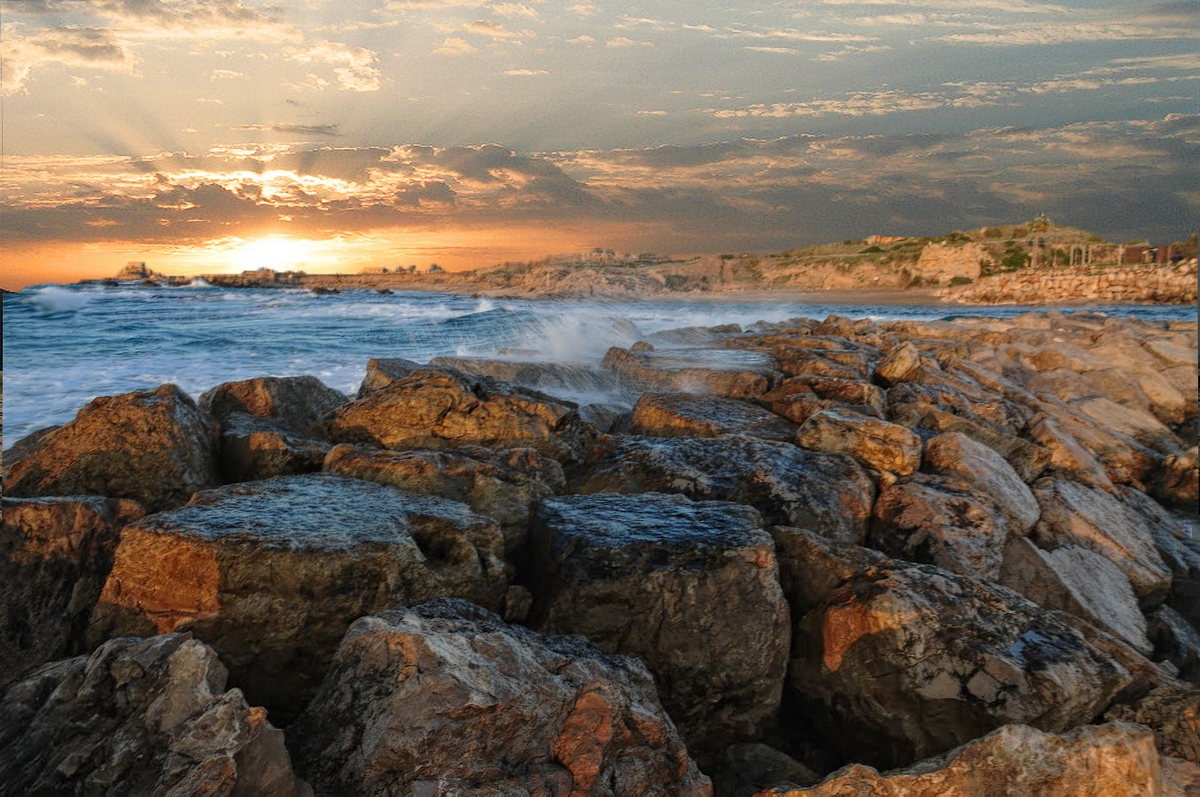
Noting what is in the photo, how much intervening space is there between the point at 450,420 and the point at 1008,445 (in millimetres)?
5069

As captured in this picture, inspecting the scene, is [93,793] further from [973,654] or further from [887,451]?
[887,451]

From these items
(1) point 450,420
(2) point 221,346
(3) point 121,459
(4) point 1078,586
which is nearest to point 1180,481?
(4) point 1078,586

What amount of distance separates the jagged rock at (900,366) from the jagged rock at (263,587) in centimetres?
666

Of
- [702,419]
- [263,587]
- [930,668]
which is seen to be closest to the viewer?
[263,587]

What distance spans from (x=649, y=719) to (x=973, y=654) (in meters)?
1.71

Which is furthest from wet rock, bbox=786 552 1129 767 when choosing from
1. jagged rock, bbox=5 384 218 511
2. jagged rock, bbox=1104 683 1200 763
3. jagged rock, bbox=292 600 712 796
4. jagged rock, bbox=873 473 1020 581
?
jagged rock, bbox=5 384 218 511

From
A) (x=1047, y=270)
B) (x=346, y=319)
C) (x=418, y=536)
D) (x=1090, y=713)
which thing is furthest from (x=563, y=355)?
(x=1047, y=270)

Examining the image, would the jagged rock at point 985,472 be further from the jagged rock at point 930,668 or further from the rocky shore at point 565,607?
the jagged rock at point 930,668

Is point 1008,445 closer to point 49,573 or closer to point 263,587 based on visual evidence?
point 263,587

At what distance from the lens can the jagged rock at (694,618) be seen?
359cm

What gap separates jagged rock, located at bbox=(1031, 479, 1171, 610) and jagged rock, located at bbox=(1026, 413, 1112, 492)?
19.2 inches

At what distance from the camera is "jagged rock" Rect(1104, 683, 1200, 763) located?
3.17m

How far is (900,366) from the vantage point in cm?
880

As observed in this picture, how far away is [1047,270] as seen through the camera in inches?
2387
